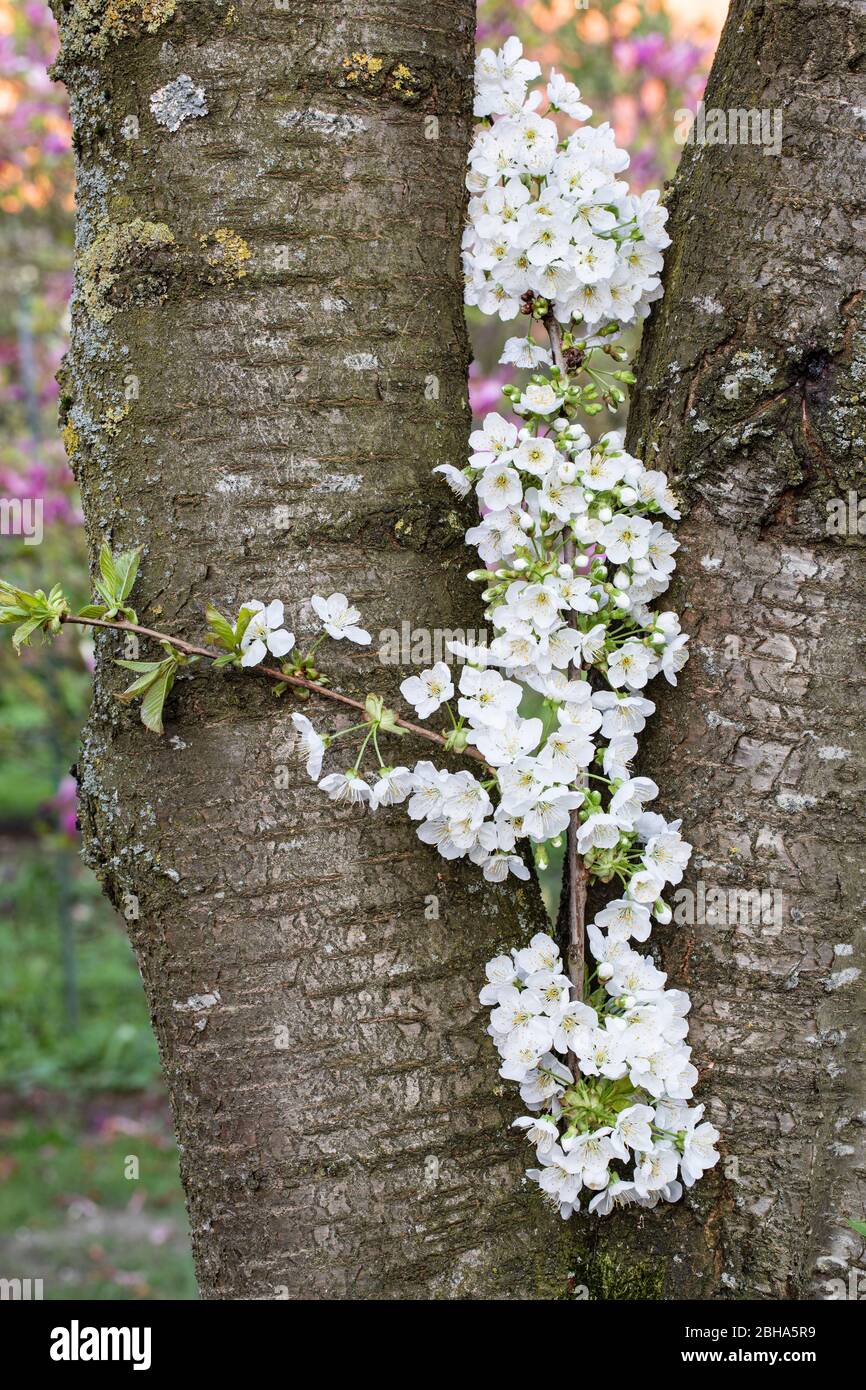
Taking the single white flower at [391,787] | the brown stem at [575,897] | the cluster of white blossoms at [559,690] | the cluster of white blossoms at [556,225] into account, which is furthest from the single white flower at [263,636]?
the cluster of white blossoms at [556,225]

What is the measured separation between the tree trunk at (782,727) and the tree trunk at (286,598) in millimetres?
281

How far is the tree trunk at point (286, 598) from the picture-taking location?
1629mm

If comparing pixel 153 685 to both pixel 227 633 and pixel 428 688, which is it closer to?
pixel 227 633

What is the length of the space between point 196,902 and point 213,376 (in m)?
0.74

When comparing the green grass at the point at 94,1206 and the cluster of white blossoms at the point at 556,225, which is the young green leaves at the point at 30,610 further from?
the green grass at the point at 94,1206

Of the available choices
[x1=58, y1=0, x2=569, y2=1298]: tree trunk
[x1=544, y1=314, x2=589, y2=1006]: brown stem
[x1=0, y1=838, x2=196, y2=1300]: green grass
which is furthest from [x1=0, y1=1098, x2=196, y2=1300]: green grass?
[x1=544, y1=314, x2=589, y2=1006]: brown stem

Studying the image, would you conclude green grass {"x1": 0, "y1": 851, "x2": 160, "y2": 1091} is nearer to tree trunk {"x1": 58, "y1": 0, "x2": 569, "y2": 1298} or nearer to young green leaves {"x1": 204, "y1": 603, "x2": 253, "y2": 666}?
tree trunk {"x1": 58, "y1": 0, "x2": 569, "y2": 1298}

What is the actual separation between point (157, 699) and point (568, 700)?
57 centimetres

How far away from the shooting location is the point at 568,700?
1.70 meters

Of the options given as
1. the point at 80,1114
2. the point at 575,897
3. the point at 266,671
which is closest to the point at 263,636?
the point at 266,671

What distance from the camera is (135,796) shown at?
1.71m

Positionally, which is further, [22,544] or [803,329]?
[22,544]

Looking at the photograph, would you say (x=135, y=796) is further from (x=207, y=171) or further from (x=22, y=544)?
(x=22, y=544)
